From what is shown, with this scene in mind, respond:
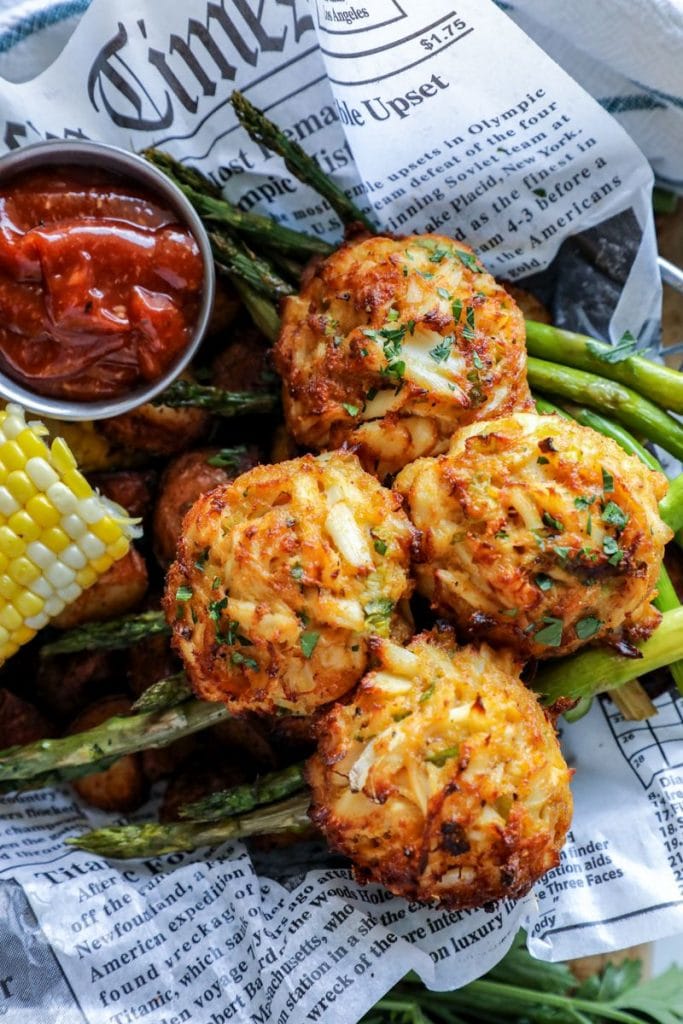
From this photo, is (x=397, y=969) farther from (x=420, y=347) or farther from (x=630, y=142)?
(x=630, y=142)

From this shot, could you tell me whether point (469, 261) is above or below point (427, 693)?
above

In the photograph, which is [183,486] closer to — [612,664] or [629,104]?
[612,664]

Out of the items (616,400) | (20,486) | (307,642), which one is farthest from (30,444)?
(616,400)

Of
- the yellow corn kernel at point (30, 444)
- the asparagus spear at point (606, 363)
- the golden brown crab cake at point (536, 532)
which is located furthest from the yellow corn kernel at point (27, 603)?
the asparagus spear at point (606, 363)

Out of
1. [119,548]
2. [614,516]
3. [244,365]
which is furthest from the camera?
[244,365]

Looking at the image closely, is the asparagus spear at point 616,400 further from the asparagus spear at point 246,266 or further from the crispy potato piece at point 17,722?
the crispy potato piece at point 17,722
